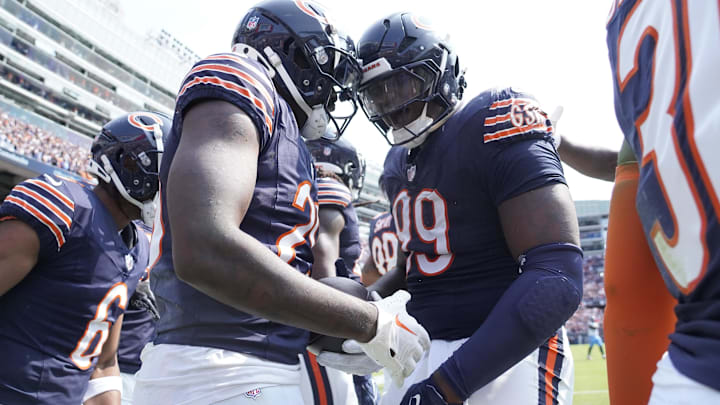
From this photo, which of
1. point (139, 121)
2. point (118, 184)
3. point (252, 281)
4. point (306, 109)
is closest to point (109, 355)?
point (118, 184)

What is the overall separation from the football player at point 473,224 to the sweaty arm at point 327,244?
445 millimetres

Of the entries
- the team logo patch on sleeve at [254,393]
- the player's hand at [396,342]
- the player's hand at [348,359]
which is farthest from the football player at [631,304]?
the team logo patch on sleeve at [254,393]

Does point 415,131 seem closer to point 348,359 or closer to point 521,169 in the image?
point 521,169

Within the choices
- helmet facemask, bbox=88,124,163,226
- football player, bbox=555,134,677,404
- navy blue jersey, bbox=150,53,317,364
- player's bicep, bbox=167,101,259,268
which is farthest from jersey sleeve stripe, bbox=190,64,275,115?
helmet facemask, bbox=88,124,163,226

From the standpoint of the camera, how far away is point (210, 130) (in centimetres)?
153

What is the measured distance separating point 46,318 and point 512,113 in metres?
2.56

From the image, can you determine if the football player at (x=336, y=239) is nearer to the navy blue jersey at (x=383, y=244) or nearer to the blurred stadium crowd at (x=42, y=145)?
the navy blue jersey at (x=383, y=244)

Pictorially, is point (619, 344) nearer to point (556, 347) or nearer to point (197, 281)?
point (556, 347)

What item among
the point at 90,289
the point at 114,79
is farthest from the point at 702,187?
the point at 114,79

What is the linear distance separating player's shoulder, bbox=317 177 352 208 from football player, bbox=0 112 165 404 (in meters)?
1.23

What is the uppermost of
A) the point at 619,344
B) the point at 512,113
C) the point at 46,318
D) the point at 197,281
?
the point at 512,113

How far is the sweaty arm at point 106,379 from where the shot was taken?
3.62 m

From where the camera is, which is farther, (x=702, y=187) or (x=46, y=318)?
(x=46, y=318)

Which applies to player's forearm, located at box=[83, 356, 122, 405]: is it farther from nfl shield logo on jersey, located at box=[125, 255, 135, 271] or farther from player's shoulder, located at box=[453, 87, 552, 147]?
player's shoulder, located at box=[453, 87, 552, 147]
